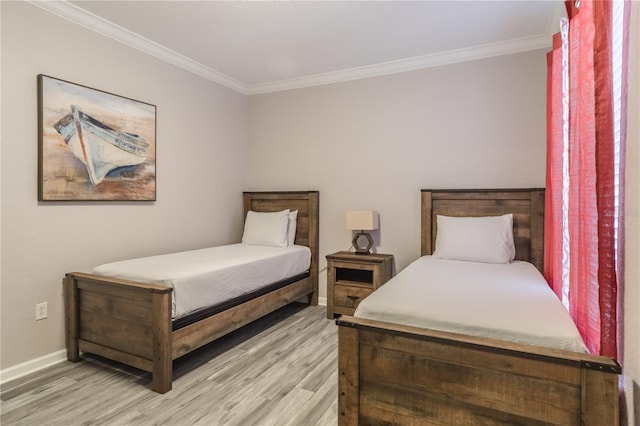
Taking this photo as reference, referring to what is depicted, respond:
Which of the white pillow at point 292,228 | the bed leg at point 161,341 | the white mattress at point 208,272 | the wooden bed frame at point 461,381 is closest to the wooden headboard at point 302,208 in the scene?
the white pillow at point 292,228

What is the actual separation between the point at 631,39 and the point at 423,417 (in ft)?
4.89

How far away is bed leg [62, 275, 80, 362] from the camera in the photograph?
7.88ft

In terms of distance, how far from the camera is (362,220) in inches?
134

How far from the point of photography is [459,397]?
1311 mm

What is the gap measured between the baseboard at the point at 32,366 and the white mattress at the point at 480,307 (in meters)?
2.24

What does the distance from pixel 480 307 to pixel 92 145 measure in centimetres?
282

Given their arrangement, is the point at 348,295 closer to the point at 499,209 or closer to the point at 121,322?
the point at 499,209

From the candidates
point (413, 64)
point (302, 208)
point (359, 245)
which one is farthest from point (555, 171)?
point (302, 208)

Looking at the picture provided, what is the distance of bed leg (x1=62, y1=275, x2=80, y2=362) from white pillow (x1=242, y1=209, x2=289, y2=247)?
1682 mm

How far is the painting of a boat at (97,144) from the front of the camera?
97.3 inches

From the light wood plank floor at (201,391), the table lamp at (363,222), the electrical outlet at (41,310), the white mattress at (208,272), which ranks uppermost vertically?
the table lamp at (363,222)

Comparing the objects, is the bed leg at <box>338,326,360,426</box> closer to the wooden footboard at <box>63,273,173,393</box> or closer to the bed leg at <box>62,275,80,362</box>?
the wooden footboard at <box>63,273,173,393</box>

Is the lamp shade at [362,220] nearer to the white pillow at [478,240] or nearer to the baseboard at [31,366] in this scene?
the white pillow at [478,240]

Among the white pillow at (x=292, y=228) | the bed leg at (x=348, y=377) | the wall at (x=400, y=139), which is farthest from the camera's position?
the white pillow at (x=292, y=228)
